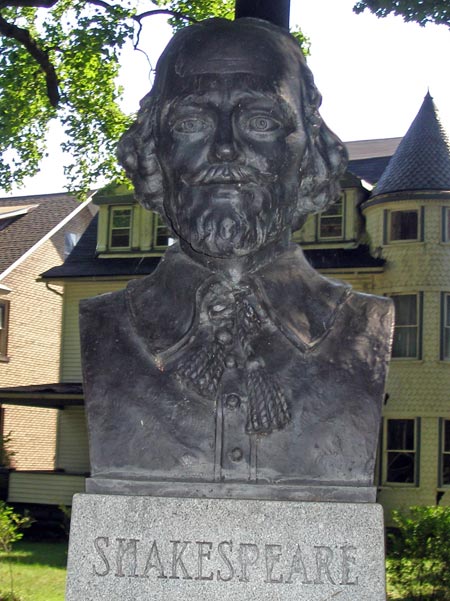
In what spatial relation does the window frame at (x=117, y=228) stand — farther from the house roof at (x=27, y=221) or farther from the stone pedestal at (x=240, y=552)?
the stone pedestal at (x=240, y=552)

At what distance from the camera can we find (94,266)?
83.3 ft

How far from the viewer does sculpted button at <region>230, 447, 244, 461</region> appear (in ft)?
12.3

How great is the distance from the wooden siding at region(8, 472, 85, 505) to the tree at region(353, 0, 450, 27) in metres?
14.6

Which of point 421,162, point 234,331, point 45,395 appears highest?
point 421,162

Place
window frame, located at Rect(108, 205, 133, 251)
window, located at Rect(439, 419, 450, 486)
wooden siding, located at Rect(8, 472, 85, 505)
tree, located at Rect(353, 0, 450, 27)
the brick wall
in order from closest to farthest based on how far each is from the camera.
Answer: tree, located at Rect(353, 0, 450, 27) < window, located at Rect(439, 419, 450, 486) < wooden siding, located at Rect(8, 472, 85, 505) < window frame, located at Rect(108, 205, 133, 251) < the brick wall

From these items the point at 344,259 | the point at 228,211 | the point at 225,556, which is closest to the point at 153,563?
the point at 225,556

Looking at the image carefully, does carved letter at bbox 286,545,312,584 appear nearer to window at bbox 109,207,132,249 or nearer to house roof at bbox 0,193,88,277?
window at bbox 109,207,132,249

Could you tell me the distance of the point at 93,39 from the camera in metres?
15.1

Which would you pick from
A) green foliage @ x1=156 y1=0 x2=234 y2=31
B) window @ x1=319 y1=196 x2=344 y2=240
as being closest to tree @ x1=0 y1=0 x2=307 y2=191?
green foliage @ x1=156 y1=0 x2=234 y2=31

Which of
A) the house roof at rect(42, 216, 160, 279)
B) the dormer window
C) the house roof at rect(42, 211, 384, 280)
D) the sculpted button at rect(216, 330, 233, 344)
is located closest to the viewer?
the sculpted button at rect(216, 330, 233, 344)

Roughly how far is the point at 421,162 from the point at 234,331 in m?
18.8

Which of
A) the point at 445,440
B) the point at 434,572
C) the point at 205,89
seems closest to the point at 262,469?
the point at 205,89

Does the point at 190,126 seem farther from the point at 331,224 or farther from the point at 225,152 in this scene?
the point at 331,224

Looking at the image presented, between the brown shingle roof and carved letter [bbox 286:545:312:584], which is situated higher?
the brown shingle roof
